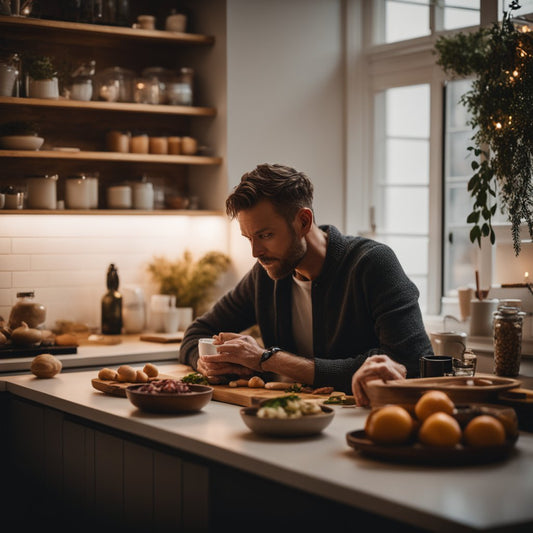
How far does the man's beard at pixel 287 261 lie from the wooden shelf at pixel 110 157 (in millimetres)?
1763

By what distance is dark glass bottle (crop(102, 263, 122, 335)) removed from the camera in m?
4.65

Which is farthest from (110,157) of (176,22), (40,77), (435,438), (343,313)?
(435,438)

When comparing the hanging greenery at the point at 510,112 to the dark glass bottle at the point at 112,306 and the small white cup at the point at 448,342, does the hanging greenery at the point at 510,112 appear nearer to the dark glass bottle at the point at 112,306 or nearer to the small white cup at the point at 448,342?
the small white cup at the point at 448,342

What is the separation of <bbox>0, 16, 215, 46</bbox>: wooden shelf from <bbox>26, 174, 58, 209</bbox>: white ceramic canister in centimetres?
77

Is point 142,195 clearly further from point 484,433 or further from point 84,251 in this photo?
point 484,433

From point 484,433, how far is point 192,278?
3.11 meters

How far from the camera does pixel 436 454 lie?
1841 millimetres

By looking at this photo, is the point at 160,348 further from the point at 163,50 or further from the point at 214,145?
the point at 163,50

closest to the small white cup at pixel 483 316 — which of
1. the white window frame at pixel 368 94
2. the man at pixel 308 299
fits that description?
the white window frame at pixel 368 94

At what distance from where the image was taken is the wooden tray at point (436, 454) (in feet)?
6.04

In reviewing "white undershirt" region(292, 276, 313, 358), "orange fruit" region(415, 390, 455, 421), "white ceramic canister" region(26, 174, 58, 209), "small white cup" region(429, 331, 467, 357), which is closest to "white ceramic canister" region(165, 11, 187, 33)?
Answer: "white ceramic canister" region(26, 174, 58, 209)

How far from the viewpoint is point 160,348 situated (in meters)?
4.24

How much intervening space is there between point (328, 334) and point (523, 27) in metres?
1.54

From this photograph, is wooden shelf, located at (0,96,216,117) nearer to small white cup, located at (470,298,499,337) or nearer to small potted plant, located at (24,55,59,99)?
small potted plant, located at (24,55,59,99)
